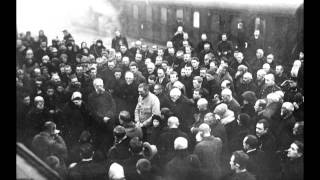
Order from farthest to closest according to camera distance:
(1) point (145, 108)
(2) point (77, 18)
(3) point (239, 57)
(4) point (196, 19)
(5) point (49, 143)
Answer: (3) point (239, 57), (4) point (196, 19), (1) point (145, 108), (2) point (77, 18), (5) point (49, 143)

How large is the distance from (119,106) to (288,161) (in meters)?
2.27

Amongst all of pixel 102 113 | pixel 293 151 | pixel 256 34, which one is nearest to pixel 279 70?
pixel 256 34

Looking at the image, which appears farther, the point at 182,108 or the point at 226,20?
the point at 226,20

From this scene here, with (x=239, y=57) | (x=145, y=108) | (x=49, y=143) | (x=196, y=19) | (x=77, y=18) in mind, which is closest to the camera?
(x=49, y=143)

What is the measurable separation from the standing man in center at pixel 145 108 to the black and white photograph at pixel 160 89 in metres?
0.01

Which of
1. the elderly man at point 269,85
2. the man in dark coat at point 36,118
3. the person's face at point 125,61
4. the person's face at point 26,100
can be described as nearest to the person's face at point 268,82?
the elderly man at point 269,85

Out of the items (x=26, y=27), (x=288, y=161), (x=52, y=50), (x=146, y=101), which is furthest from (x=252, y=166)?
(x=26, y=27)

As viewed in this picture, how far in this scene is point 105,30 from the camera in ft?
20.3

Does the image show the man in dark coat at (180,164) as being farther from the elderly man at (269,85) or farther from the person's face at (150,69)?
the elderly man at (269,85)

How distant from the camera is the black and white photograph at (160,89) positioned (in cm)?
605

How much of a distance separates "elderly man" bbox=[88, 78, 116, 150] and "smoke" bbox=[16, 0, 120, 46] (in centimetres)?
66

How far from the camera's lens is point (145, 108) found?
20.5 feet

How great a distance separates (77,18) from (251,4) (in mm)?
2239

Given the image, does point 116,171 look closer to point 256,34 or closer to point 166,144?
point 166,144
